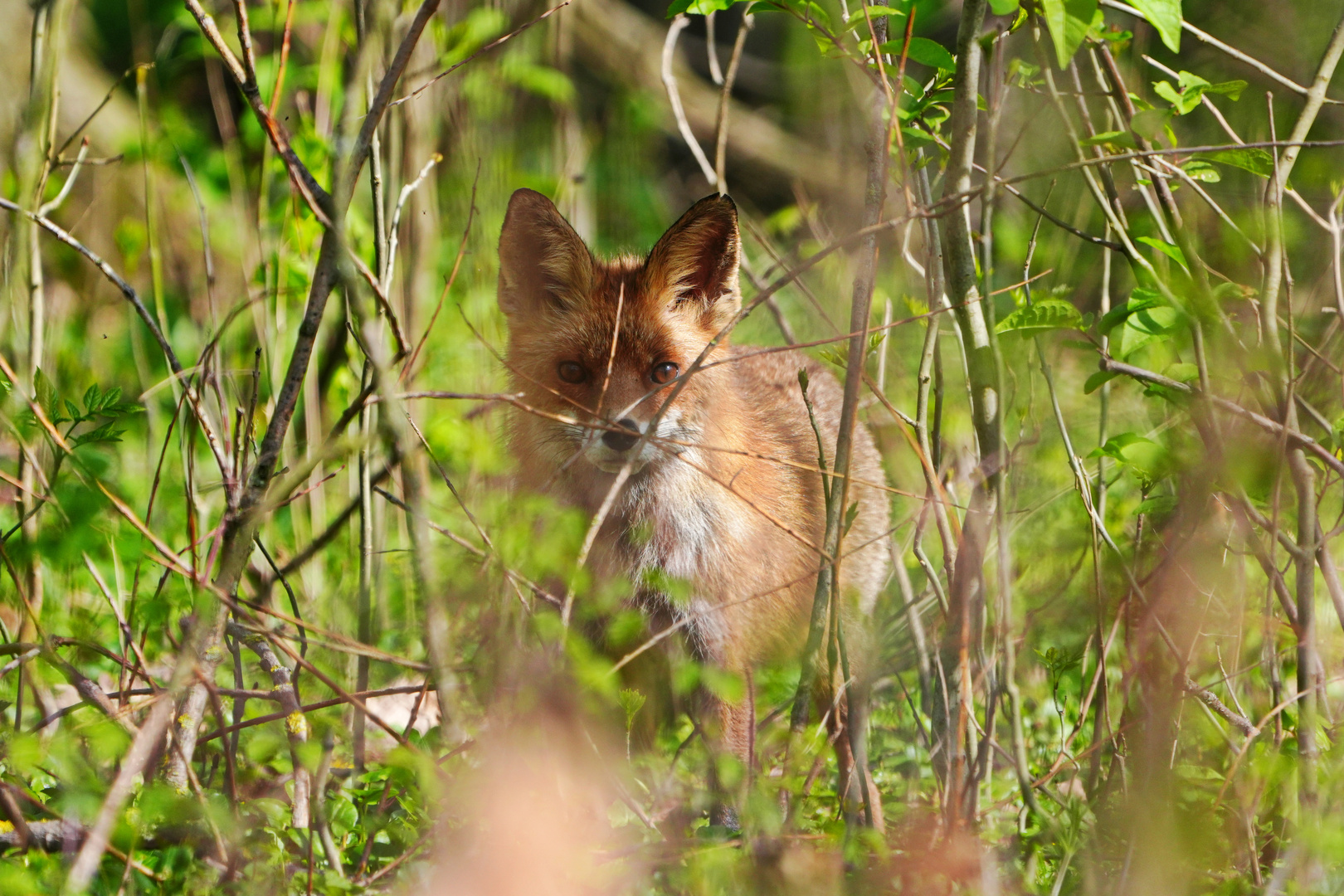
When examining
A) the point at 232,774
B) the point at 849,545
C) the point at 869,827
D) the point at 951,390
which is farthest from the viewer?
the point at 951,390

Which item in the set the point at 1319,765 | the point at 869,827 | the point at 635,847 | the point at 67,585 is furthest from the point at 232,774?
the point at 1319,765

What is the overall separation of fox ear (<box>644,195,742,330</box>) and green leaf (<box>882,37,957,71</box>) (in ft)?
3.36

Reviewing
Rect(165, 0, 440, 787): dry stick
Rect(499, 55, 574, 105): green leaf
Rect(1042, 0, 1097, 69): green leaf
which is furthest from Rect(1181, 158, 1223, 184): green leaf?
Rect(499, 55, 574, 105): green leaf

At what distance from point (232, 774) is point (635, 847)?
862 mm

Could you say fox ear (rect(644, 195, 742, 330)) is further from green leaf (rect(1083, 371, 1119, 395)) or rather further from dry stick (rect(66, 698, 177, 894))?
dry stick (rect(66, 698, 177, 894))

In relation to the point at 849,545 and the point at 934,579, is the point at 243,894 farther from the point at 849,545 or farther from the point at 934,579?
the point at 849,545

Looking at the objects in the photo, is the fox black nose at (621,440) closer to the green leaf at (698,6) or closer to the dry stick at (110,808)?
the green leaf at (698,6)

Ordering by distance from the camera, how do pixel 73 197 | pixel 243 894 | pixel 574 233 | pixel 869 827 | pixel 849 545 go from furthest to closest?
1. pixel 73 197
2. pixel 849 545
3. pixel 574 233
4. pixel 869 827
5. pixel 243 894

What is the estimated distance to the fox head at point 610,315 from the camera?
3498 mm

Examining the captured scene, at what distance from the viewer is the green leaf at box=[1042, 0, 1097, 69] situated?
1.80m

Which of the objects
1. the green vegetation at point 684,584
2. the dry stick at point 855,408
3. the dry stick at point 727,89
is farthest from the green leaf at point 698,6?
the dry stick at point 855,408

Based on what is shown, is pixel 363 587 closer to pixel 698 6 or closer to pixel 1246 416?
pixel 698 6

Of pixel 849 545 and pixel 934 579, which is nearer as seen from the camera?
pixel 934 579

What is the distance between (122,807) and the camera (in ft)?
6.86
